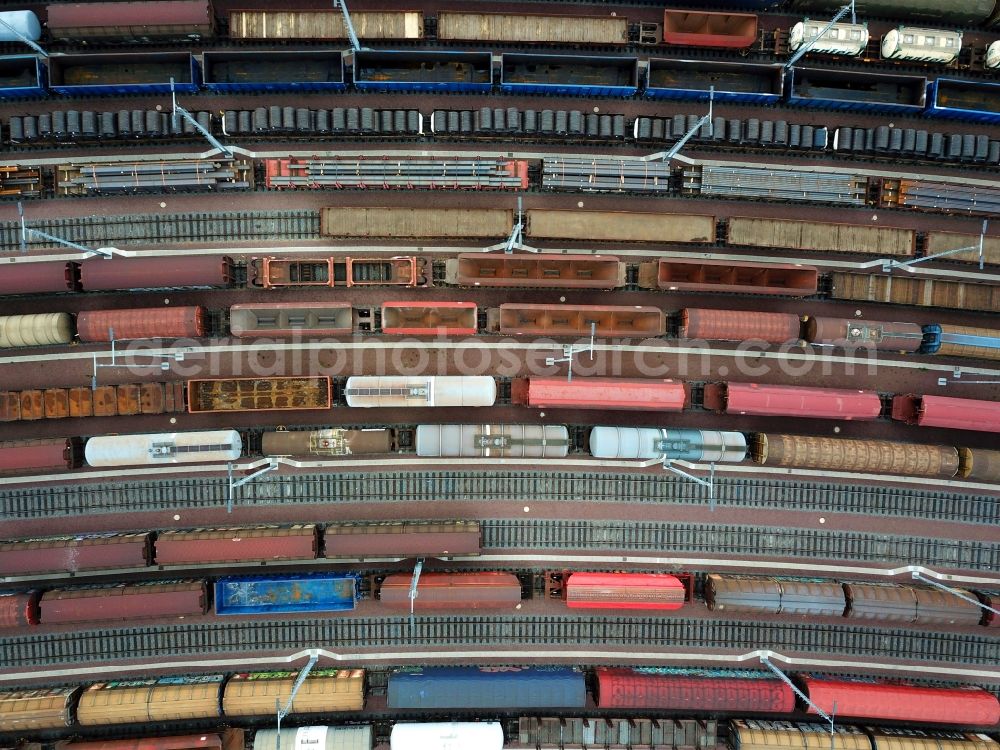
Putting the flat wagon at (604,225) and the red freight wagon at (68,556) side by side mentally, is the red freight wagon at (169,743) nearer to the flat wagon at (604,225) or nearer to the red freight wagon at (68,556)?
the red freight wagon at (68,556)

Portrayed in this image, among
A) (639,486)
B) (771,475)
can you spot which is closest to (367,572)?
(639,486)

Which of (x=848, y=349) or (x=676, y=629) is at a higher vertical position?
(x=848, y=349)

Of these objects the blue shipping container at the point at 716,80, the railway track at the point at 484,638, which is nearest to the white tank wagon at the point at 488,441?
the railway track at the point at 484,638

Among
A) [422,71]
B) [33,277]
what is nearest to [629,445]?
[422,71]

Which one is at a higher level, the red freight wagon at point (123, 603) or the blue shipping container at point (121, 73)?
the blue shipping container at point (121, 73)

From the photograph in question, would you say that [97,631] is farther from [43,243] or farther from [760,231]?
[760,231]

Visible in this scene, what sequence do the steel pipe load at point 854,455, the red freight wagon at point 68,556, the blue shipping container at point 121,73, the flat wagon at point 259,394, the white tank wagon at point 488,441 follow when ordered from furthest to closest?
the steel pipe load at point 854,455, the white tank wagon at point 488,441, the blue shipping container at point 121,73, the flat wagon at point 259,394, the red freight wagon at point 68,556
